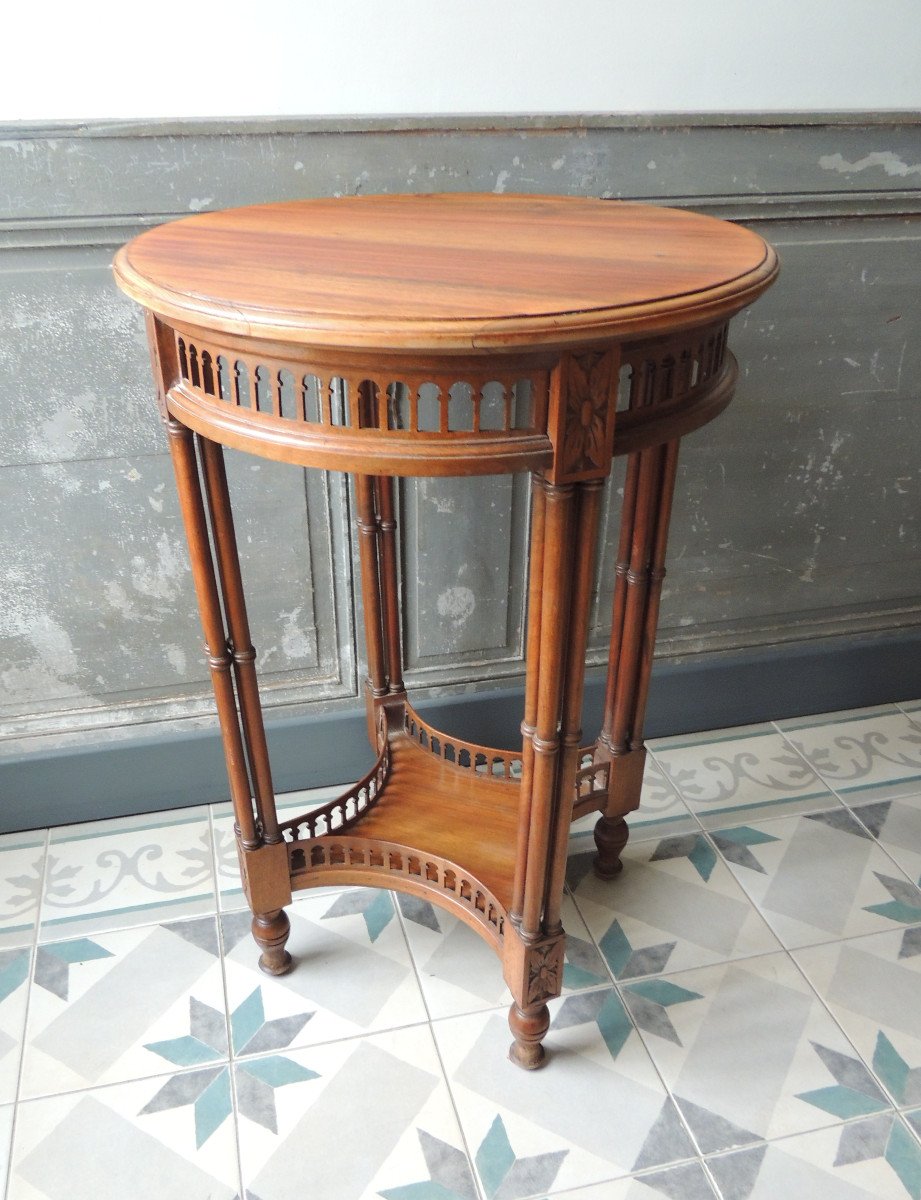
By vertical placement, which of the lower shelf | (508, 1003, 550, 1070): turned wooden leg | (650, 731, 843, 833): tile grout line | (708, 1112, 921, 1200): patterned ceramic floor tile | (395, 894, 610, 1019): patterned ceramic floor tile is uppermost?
the lower shelf

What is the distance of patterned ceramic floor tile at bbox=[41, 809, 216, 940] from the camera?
1540 mm

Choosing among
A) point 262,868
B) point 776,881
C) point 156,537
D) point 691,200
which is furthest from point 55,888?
point 691,200

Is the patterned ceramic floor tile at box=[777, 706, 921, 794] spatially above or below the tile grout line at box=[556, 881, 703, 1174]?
below

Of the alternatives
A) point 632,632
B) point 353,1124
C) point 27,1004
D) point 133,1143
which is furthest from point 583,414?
point 27,1004

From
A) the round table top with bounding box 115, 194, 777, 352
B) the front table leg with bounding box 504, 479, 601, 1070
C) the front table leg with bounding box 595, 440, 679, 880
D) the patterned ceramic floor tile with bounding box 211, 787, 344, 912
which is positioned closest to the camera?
the round table top with bounding box 115, 194, 777, 352

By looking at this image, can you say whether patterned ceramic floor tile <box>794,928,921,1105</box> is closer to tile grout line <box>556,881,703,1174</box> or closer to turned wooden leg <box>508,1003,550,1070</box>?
tile grout line <box>556,881,703,1174</box>

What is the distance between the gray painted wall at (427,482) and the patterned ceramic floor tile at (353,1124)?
0.62 m

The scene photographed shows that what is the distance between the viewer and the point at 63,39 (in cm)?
127

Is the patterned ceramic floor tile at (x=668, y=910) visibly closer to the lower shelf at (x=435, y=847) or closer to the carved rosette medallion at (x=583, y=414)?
the lower shelf at (x=435, y=847)

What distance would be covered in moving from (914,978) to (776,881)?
0.80ft

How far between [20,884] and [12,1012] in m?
0.26

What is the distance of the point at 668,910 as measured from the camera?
1.55m

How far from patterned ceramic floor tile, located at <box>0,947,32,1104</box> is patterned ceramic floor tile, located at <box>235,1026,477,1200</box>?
0.30 m

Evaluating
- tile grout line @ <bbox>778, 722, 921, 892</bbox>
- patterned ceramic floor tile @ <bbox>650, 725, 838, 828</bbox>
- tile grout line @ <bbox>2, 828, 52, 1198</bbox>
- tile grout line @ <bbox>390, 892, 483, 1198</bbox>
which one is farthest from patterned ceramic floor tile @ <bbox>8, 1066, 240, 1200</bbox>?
tile grout line @ <bbox>778, 722, 921, 892</bbox>
